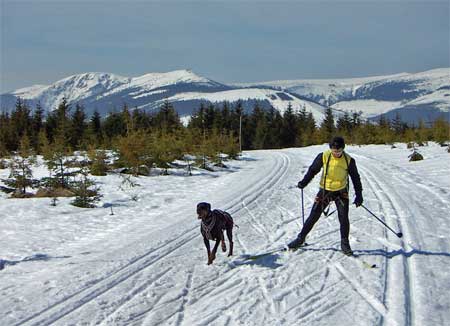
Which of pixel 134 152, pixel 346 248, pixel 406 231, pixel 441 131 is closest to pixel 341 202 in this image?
pixel 346 248

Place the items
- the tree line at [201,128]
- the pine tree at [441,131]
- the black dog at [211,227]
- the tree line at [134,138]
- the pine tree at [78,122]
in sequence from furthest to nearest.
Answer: the pine tree at [78,122] → the pine tree at [441,131] → the tree line at [201,128] → the tree line at [134,138] → the black dog at [211,227]

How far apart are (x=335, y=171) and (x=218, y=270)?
2508mm

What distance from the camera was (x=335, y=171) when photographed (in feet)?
25.0

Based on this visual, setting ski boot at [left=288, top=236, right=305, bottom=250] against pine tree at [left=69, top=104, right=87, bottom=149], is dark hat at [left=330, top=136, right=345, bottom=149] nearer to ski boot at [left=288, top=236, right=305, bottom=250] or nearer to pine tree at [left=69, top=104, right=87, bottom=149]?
ski boot at [left=288, top=236, right=305, bottom=250]

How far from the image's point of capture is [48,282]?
6.61m

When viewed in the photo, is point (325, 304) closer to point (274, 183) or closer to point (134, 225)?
point (134, 225)

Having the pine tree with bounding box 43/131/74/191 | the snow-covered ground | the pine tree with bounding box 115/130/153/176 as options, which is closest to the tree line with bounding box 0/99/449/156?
the pine tree with bounding box 115/130/153/176

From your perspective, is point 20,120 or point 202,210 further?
point 20,120

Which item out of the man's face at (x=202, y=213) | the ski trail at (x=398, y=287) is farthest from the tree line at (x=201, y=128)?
the ski trail at (x=398, y=287)

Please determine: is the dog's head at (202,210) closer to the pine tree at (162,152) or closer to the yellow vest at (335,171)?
the yellow vest at (335,171)

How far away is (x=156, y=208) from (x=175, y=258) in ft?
20.2

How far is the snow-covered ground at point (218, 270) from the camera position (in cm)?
→ 533

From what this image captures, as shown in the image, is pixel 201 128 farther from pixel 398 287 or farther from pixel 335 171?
pixel 398 287

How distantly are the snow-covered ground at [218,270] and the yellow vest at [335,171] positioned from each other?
117 cm
